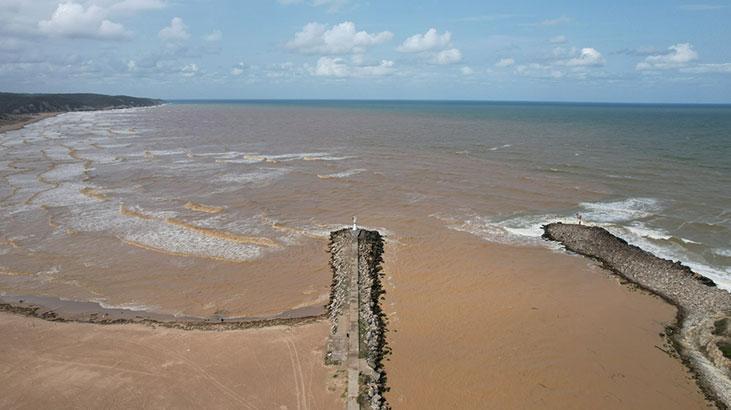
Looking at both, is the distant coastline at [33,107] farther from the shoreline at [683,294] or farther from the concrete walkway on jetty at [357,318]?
the shoreline at [683,294]

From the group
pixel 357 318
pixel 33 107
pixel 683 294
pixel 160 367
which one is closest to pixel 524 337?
pixel 357 318

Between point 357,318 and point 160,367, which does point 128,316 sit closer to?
point 160,367

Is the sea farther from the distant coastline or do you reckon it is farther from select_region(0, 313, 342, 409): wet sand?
the distant coastline

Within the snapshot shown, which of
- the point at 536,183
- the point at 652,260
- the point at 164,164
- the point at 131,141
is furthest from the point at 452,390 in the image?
the point at 131,141

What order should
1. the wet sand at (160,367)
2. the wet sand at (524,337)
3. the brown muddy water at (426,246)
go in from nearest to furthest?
the wet sand at (160,367) → the wet sand at (524,337) → the brown muddy water at (426,246)

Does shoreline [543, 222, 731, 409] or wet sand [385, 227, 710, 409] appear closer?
wet sand [385, 227, 710, 409]

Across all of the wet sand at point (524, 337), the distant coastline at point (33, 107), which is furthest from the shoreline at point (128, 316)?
the distant coastline at point (33, 107)

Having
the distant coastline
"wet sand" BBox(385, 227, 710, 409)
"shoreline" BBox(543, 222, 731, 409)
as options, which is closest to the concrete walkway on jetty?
"wet sand" BBox(385, 227, 710, 409)
